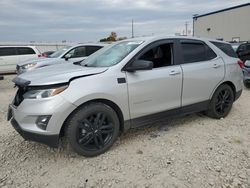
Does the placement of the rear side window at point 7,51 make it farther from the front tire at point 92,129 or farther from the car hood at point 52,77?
the front tire at point 92,129

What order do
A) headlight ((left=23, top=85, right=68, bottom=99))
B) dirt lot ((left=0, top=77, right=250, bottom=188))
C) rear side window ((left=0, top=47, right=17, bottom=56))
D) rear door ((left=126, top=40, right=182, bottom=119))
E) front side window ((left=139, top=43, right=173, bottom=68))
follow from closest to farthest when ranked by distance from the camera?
dirt lot ((left=0, top=77, right=250, bottom=188)), headlight ((left=23, top=85, right=68, bottom=99)), rear door ((left=126, top=40, right=182, bottom=119)), front side window ((left=139, top=43, right=173, bottom=68)), rear side window ((left=0, top=47, right=17, bottom=56))

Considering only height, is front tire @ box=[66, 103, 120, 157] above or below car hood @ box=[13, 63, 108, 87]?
below

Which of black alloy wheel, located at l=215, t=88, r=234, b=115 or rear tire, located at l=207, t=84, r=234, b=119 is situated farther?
black alloy wheel, located at l=215, t=88, r=234, b=115

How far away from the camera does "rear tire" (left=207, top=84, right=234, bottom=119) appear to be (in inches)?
181

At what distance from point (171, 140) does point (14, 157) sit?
2.39 metres

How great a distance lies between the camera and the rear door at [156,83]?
11.6 feet

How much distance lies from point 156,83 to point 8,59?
33.2ft

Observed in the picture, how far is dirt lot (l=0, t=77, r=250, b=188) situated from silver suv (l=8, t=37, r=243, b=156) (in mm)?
335

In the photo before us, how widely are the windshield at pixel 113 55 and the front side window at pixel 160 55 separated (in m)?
0.25

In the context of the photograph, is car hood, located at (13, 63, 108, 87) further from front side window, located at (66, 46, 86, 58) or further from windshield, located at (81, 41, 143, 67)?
front side window, located at (66, 46, 86, 58)

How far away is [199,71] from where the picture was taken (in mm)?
4219

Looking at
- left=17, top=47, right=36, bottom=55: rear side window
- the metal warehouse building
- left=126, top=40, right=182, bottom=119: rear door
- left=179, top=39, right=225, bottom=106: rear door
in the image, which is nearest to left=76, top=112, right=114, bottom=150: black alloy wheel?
left=126, top=40, right=182, bottom=119: rear door

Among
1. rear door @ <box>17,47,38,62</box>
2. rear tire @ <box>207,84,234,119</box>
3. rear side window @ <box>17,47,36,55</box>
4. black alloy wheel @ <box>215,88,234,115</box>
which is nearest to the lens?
rear tire @ <box>207,84,234,119</box>

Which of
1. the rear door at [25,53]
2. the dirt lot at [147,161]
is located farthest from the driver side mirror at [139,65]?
the rear door at [25,53]
